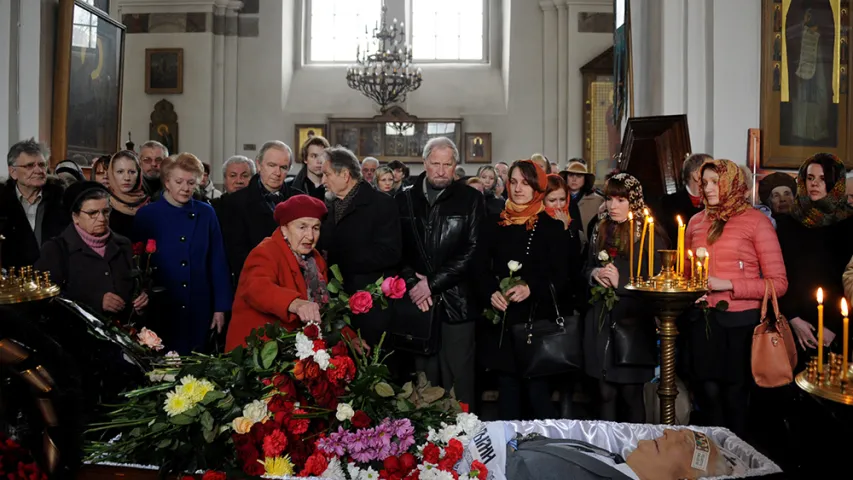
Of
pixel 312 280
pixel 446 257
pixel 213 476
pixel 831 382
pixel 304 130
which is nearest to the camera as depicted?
pixel 831 382

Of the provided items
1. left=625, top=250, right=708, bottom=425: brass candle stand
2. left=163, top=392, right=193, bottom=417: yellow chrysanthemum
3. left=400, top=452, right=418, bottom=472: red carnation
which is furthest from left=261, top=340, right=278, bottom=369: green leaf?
left=625, top=250, right=708, bottom=425: brass candle stand

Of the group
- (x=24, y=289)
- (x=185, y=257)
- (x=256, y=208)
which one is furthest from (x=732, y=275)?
(x=24, y=289)

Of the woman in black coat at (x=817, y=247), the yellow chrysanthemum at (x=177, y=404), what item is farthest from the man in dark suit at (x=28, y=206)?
the woman in black coat at (x=817, y=247)

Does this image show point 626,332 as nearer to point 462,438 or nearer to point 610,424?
point 610,424

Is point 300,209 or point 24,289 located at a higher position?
point 300,209

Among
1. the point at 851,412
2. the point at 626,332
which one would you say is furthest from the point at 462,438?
the point at 626,332

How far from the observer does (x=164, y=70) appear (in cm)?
1540

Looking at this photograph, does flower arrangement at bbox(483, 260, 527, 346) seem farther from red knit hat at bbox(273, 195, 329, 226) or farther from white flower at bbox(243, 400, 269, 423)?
white flower at bbox(243, 400, 269, 423)

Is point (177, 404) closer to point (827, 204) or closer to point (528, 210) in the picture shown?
point (528, 210)

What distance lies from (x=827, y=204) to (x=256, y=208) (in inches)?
124

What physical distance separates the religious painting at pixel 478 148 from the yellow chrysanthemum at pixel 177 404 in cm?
1326

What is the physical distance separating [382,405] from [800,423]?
231 centimetres

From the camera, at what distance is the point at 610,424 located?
337 cm

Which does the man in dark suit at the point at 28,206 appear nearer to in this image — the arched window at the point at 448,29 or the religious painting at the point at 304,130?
the religious painting at the point at 304,130
